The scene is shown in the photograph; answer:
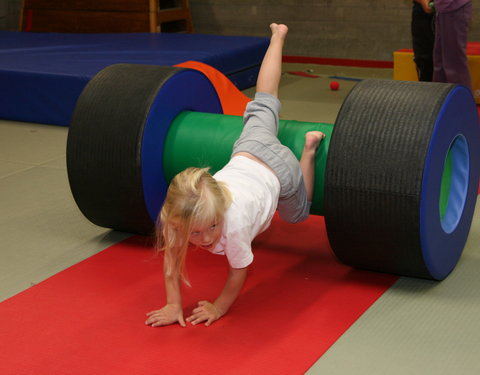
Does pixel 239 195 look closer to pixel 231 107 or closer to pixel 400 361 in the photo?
pixel 400 361

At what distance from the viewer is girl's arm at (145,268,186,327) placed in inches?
96.2

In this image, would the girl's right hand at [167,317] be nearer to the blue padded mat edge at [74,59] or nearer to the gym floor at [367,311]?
the gym floor at [367,311]

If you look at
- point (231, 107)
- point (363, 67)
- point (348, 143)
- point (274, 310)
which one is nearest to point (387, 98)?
point (348, 143)

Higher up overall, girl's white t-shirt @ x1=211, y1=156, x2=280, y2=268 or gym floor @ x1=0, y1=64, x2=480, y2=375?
girl's white t-shirt @ x1=211, y1=156, x2=280, y2=268

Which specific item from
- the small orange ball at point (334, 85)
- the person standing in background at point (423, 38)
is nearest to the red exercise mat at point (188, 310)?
the person standing in background at point (423, 38)

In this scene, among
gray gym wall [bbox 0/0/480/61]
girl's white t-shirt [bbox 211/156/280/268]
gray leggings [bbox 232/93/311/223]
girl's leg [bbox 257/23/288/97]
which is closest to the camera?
girl's white t-shirt [bbox 211/156/280/268]

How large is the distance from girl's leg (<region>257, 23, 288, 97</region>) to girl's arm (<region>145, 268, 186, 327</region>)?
930 mm

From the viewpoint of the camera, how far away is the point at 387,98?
2.57 meters

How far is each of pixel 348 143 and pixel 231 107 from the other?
7.19 feet

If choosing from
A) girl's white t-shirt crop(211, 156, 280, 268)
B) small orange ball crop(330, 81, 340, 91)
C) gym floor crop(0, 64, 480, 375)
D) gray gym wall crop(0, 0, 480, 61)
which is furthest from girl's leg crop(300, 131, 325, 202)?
gray gym wall crop(0, 0, 480, 61)

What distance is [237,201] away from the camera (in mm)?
2352

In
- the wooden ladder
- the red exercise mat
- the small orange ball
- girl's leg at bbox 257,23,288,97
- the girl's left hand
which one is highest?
girl's leg at bbox 257,23,288,97

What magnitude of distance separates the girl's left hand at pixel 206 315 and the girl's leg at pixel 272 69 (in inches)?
37.0

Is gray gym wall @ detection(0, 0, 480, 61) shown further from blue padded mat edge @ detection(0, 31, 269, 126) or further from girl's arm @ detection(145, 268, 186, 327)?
girl's arm @ detection(145, 268, 186, 327)
